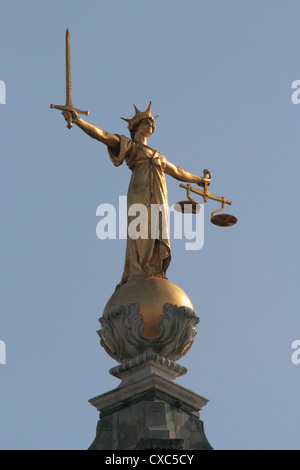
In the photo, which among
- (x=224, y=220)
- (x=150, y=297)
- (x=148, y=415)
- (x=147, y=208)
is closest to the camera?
(x=148, y=415)

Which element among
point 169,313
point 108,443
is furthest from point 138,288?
point 108,443

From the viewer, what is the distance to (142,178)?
3622 cm

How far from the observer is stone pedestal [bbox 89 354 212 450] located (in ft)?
111

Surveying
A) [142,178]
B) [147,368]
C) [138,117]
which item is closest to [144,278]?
[147,368]

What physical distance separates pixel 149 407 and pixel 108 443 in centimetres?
107

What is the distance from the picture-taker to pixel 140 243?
3569 centimetres

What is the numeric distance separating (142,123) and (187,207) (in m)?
1.98

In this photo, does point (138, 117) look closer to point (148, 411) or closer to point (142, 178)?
point (142, 178)

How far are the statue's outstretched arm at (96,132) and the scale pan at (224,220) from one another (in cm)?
258

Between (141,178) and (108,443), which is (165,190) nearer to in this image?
(141,178)

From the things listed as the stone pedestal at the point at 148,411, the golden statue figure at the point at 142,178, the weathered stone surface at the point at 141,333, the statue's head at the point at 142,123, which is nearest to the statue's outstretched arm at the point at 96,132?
the golden statue figure at the point at 142,178

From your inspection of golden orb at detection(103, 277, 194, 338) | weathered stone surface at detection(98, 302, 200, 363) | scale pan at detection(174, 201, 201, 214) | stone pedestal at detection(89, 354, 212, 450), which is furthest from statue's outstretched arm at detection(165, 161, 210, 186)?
stone pedestal at detection(89, 354, 212, 450)

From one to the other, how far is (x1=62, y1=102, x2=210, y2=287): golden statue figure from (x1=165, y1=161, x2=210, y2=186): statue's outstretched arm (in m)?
0.02

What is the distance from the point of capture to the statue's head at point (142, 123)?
36.8 m
